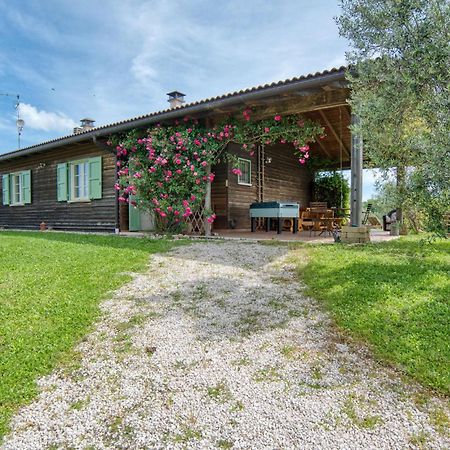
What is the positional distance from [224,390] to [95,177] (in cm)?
948

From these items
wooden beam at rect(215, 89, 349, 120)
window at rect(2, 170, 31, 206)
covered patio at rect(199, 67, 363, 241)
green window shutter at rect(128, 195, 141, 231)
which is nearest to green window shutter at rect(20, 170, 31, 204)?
Result: window at rect(2, 170, 31, 206)

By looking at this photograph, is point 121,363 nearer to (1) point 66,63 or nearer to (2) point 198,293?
(2) point 198,293

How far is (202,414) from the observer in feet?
7.14

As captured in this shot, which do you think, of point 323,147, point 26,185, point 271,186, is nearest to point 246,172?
point 271,186

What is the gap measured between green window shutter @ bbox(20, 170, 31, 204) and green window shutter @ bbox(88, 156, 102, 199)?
13.6 feet

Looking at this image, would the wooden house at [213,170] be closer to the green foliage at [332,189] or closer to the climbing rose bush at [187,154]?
the climbing rose bush at [187,154]

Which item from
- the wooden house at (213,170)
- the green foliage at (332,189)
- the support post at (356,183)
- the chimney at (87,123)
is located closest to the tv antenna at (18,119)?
the wooden house at (213,170)

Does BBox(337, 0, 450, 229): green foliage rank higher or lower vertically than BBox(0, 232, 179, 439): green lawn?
higher

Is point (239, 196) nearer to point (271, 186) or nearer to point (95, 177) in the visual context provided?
point (271, 186)

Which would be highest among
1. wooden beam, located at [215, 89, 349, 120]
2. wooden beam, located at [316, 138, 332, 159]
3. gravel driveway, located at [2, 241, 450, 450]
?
wooden beam, located at [316, 138, 332, 159]

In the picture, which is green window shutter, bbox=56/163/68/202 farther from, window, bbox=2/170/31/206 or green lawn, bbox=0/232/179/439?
green lawn, bbox=0/232/179/439

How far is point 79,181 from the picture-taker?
38.6ft

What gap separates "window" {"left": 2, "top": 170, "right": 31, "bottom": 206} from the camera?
44.8 ft

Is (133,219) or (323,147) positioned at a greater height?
(323,147)
